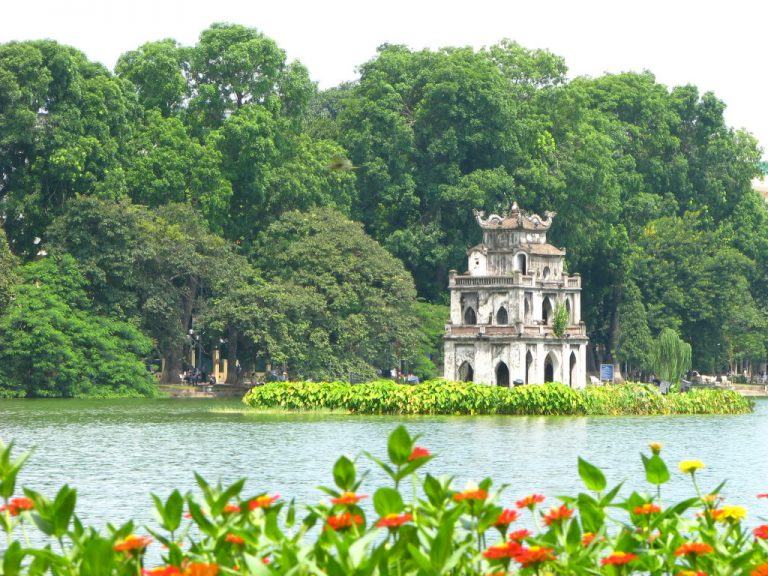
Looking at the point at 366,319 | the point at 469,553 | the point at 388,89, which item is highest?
the point at 388,89

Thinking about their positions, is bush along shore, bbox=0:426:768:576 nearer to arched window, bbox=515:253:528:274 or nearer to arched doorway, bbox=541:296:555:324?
arched window, bbox=515:253:528:274

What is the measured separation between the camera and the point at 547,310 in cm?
6950

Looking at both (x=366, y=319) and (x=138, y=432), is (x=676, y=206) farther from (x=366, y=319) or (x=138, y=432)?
(x=138, y=432)

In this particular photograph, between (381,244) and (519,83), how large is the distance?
11.3 meters

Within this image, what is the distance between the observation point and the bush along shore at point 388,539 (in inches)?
412

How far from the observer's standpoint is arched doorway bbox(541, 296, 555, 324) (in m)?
69.2

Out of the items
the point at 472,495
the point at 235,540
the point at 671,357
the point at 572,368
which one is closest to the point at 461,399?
the point at 572,368

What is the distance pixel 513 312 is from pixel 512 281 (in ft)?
3.99

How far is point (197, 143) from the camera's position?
71.0 meters

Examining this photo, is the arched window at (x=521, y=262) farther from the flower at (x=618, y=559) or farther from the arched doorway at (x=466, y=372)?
the flower at (x=618, y=559)

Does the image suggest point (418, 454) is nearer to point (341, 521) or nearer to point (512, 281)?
point (341, 521)

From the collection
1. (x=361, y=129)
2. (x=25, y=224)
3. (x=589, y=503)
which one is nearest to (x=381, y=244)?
(x=361, y=129)

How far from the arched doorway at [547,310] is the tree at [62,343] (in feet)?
51.3

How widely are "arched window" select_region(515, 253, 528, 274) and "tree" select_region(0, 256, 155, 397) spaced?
1467cm
